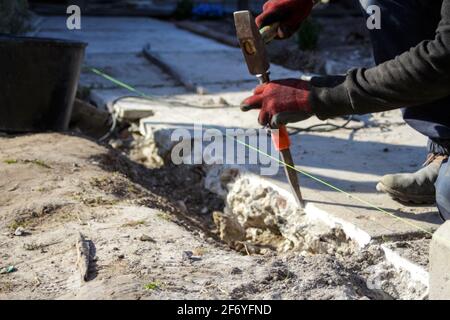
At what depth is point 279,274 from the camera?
249 centimetres

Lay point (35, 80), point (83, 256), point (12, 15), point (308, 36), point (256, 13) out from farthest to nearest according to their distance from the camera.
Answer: point (256, 13), point (308, 36), point (12, 15), point (35, 80), point (83, 256)

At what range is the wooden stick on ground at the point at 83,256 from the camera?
2.49 m

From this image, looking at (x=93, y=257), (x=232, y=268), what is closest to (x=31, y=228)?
(x=93, y=257)

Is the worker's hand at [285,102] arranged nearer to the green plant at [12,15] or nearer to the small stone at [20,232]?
the small stone at [20,232]

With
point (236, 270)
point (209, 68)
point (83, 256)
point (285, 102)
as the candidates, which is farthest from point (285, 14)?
point (209, 68)

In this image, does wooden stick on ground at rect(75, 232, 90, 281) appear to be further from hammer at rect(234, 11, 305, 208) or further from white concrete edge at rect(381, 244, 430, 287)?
white concrete edge at rect(381, 244, 430, 287)

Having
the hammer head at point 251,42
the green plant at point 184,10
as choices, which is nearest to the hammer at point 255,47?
the hammer head at point 251,42

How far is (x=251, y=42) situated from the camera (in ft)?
9.62

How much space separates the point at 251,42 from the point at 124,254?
0.93 metres

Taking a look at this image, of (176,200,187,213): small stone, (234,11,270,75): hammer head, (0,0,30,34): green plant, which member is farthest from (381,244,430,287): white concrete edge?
(0,0,30,34): green plant

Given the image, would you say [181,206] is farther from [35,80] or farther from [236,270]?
[236,270]

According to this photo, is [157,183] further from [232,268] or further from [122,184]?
[232,268]

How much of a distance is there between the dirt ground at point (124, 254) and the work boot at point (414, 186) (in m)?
0.45
